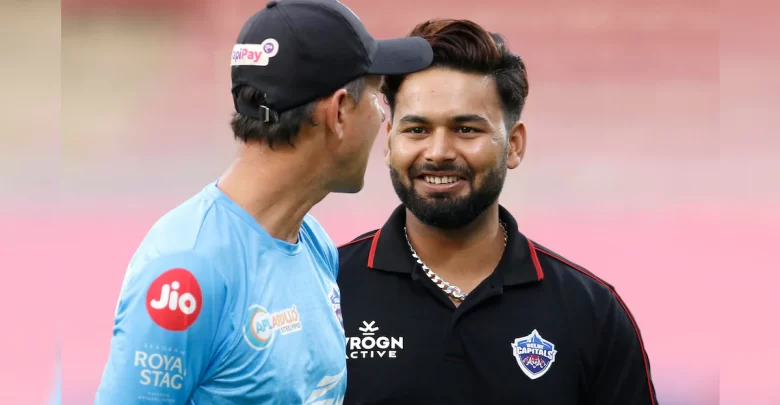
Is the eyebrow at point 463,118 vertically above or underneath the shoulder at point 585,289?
above

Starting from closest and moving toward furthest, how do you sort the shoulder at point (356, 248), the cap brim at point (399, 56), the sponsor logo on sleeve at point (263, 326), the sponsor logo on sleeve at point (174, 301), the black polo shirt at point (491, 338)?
1. the sponsor logo on sleeve at point (174, 301)
2. the sponsor logo on sleeve at point (263, 326)
3. the cap brim at point (399, 56)
4. the black polo shirt at point (491, 338)
5. the shoulder at point (356, 248)

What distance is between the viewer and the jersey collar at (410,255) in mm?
2217

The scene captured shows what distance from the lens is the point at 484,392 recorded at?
208 centimetres

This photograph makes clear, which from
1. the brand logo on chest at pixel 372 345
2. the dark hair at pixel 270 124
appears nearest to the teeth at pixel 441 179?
the brand logo on chest at pixel 372 345

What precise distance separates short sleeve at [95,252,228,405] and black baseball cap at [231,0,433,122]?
13.2 inches

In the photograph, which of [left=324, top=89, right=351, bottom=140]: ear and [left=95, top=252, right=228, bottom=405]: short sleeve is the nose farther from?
[left=95, top=252, right=228, bottom=405]: short sleeve

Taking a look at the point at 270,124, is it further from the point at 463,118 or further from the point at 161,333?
the point at 463,118

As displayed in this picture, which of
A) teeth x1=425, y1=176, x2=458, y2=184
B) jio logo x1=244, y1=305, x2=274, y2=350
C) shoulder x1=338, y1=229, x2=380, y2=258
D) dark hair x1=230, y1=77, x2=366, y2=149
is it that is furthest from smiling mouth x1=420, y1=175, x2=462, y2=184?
jio logo x1=244, y1=305, x2=274, y2=350

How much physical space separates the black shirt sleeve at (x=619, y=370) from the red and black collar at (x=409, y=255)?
24 cm

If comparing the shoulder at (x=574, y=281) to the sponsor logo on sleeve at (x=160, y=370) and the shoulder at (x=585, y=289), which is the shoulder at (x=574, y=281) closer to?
the shoulder at (x=585, y=289)

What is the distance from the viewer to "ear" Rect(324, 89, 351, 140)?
1.55 meters

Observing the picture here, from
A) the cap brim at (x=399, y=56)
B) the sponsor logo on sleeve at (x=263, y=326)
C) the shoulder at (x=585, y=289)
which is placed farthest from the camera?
the shoulder at (x=585, y=289)

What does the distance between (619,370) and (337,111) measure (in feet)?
3.50

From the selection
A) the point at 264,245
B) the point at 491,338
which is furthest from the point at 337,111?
the point at 491,338
